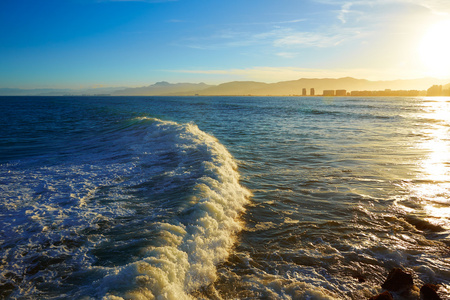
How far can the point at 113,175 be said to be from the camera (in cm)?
934

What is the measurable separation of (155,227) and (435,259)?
5191 millimetres

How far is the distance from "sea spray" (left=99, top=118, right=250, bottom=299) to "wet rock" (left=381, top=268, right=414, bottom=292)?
2550 mm

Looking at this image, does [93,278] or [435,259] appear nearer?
[93,278]

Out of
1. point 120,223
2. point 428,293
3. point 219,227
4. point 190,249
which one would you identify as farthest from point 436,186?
point 120,223

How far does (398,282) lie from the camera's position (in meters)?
3.75

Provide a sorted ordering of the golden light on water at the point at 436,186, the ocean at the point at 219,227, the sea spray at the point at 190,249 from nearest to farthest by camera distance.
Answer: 1. the sea spray at the point at 190,249
2. the ocean at the point at 219,227
3. the golden light on water at the point at 436,186

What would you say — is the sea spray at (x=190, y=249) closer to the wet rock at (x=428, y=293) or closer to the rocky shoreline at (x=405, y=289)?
the rocky shoreline at (x=405, y=289)

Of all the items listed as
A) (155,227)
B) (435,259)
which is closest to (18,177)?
(155,227)

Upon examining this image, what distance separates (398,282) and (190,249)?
3287 millimetres

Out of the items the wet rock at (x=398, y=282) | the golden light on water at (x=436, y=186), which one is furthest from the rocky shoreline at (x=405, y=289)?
the golden light on water at (x=436, y=186)

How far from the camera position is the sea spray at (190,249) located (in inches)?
145

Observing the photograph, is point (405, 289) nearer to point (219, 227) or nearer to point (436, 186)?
point (219, 227)

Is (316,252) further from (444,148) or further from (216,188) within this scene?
(444,148)

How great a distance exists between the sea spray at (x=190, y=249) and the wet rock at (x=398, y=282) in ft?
8.37
